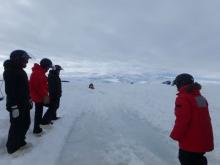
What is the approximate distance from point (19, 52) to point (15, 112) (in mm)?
1244

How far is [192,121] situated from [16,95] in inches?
142

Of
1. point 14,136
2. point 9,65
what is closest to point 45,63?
point 9,65

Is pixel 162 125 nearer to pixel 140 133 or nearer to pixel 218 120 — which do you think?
pixel 140 133

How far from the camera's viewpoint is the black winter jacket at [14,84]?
6543mm

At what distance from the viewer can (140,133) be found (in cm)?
952

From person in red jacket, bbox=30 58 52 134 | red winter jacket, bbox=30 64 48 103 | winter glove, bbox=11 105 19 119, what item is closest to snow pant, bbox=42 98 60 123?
person in red jacket, bbox=30 58 52 134

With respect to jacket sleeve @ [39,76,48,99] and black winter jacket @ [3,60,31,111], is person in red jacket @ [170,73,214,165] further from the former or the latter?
jacket sleeve @ [39,76,48,99]

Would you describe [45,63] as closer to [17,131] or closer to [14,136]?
[17,131]

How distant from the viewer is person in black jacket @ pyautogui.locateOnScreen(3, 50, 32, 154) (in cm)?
655

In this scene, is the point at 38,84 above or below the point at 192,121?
above

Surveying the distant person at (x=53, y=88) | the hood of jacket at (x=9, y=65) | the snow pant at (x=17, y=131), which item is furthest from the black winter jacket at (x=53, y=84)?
the hood of jacket at (x=9, y=65)

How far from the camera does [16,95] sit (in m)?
6.58

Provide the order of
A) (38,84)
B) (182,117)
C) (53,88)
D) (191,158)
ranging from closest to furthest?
(182,117) → (191,158) → (38,84) → (53,88)

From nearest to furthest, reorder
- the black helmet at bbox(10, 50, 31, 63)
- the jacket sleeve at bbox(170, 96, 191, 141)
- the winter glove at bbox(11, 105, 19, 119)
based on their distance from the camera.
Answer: the jacket sleeve at bbox(170, 96, 191, 141)
the winter glove at bbox(11, 105, 19, 119)
the black helmet at bbox(10, 50, 31, 63)
